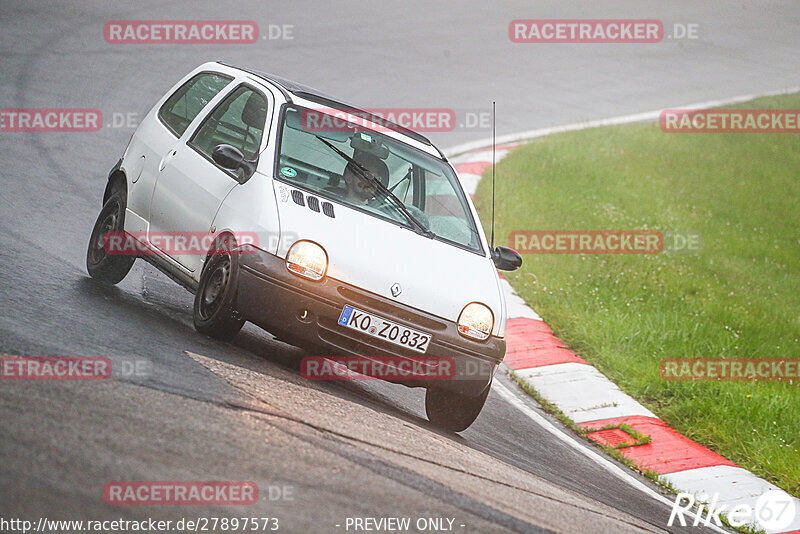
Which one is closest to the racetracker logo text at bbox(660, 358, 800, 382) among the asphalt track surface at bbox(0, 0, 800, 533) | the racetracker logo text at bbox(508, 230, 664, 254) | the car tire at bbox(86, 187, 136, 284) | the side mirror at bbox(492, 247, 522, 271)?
the asphalt track surface at bbox(0, 0, 800, 533)

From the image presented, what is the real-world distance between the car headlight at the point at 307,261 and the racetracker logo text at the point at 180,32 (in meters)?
12.2

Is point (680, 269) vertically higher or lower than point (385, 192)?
lower

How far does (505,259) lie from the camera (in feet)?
23.9

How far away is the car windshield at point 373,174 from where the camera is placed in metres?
6.66

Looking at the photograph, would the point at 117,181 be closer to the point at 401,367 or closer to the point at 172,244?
the point at 172,244

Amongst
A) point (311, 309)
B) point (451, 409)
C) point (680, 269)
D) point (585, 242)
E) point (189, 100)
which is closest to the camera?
point (311, 309)

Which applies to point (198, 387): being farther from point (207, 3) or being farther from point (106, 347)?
point (207, 3)

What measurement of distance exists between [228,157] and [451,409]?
2.12 m

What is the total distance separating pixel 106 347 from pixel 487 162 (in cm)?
1054

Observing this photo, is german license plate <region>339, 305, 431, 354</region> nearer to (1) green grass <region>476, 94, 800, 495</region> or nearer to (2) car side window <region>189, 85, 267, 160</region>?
(2) car side window <region>189, 85, 267, 160</region>

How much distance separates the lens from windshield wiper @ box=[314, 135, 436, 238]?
673 centimetres

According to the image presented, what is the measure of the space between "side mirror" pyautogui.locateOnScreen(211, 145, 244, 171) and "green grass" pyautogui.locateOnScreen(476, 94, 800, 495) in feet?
13.6

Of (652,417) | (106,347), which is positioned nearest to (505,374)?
(652,417)

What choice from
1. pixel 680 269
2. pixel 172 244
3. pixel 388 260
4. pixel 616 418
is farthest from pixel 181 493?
pixel 680 269
